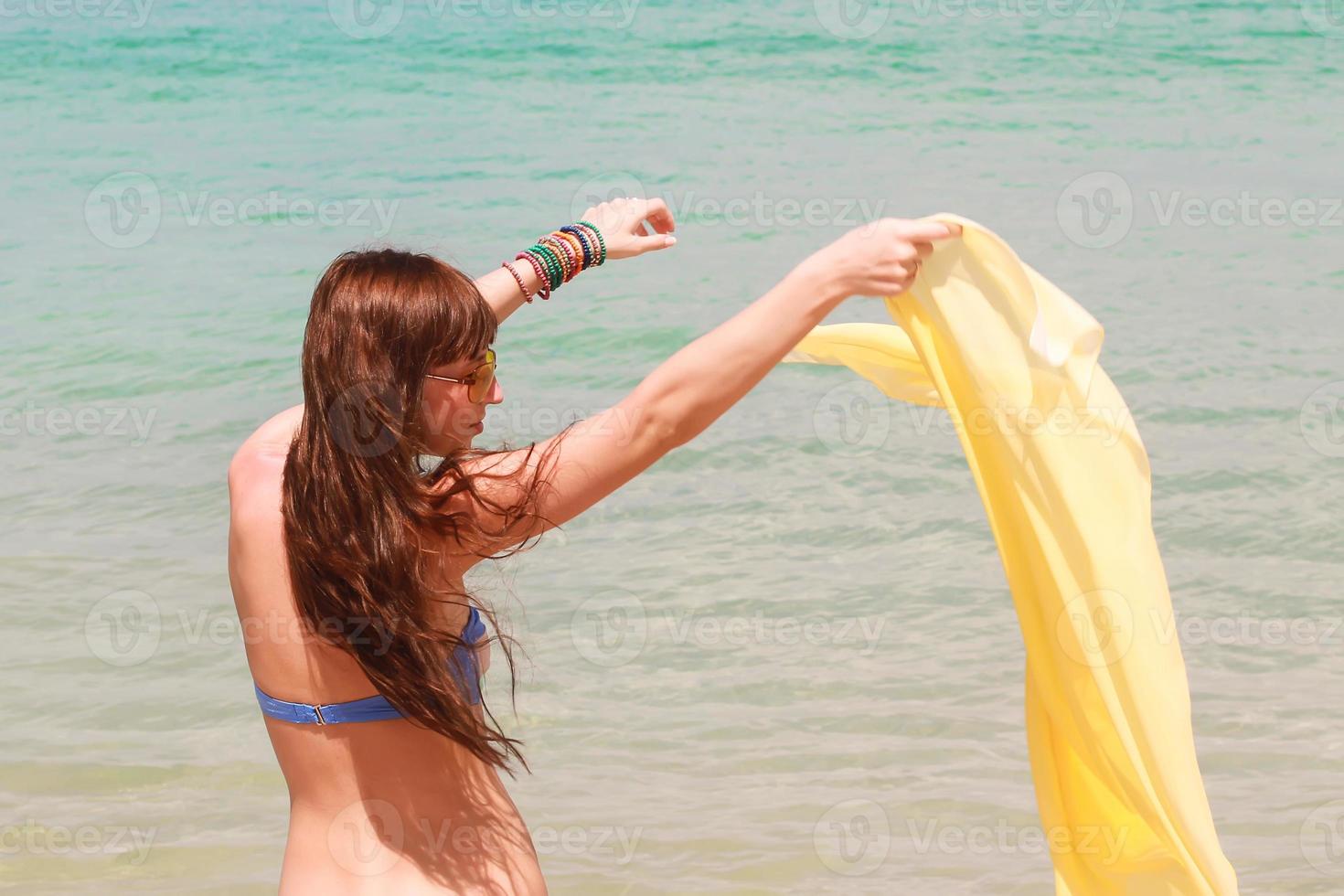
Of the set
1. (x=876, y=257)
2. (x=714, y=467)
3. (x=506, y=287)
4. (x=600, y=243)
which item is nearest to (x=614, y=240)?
(x=600, y=243)

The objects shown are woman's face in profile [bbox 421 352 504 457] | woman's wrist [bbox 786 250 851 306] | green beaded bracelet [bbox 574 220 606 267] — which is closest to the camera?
woman's wrist [bbox 786 250 851 306]

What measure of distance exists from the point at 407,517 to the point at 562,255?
3.52 ft

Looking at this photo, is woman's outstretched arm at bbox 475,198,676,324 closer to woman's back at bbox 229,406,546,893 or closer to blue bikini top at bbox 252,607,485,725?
woman's back at bbox 229,406,546,893

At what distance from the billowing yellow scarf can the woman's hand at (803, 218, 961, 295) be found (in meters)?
0.12

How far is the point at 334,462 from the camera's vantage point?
200 cm

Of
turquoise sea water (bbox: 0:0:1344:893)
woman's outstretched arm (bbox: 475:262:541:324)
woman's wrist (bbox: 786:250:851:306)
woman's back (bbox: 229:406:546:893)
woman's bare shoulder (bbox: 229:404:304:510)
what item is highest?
woman's wrist (bbox: 786:250:851:306)

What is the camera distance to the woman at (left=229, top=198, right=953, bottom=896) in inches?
77.2

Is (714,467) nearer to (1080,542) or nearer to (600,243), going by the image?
(600,243)

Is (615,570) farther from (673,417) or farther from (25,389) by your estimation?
(25,389)

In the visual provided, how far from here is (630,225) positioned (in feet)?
9.80

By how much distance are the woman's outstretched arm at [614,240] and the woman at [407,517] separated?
2.21 feet

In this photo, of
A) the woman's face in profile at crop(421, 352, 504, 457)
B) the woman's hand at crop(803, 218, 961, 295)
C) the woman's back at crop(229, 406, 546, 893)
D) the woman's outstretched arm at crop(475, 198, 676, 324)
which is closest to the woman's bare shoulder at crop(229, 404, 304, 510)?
the woman's back at crop(229, 406, 546, 893)

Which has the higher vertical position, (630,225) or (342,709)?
(630,225)

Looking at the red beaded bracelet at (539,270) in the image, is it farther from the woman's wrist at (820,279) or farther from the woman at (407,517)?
the woman's wrist at (820,279)
